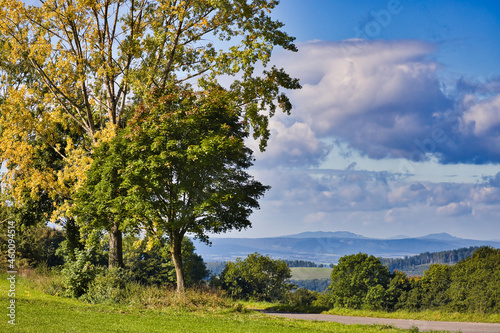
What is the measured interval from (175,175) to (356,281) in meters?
49.6

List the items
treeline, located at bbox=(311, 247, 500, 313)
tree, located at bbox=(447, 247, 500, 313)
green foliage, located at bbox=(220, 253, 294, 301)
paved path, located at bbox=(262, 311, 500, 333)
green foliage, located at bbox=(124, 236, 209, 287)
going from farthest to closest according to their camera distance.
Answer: green foliage, located at bbox=(220, 253, 294, 301) → treeline, located at bbox=(311, 247, 500, 313) → tree, located at bbox=(447, 247, 500, 313) → green foliage, located at bbox=(124, 236, 209, 287) → paved path, located at bbox=(262, 311, 500, 333)

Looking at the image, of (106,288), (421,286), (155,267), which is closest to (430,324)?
(106,288)

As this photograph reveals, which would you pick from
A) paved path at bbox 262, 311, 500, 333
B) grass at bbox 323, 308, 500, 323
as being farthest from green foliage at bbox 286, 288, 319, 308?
paved path at bbox 262, 311, 500, 333

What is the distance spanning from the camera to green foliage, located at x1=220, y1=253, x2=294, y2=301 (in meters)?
56.9

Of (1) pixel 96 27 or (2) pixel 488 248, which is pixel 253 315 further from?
(2) pixel 488 248

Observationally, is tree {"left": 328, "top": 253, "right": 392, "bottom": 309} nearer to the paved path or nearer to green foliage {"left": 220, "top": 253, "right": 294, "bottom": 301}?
green foliage {"left": 220, "top": 253, "right": 294, "bottom": 301}

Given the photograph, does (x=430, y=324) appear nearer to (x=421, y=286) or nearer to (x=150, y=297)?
(x=150, y=297)

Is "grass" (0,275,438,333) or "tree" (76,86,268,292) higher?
"tree" (76,86,268,292)

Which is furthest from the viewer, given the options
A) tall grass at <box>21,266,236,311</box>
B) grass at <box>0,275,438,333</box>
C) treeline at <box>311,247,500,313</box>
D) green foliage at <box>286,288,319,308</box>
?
green foliage at <box>286,288,319,308</box>

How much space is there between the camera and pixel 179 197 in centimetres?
2195

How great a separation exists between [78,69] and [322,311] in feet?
58.5

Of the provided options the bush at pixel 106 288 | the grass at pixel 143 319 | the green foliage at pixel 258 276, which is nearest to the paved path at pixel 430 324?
the grass at pixel 143 319

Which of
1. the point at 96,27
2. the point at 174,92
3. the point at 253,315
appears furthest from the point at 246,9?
the point at 253,315

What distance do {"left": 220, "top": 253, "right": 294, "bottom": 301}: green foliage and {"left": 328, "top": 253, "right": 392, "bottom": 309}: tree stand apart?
7.15 metres
